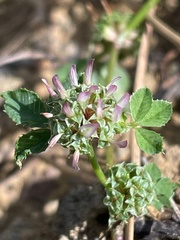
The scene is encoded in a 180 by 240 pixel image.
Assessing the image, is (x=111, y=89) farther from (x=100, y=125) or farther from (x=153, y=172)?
(x=153, y=172)

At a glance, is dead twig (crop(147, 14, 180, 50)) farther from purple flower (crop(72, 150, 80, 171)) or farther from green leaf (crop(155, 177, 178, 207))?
purple flower (crop(72, 150, 80, 171))

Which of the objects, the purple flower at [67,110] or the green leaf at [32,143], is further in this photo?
the green leaf at [32,143]

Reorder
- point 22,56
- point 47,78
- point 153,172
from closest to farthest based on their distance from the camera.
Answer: point 153,172, point 22,56, point 47,78

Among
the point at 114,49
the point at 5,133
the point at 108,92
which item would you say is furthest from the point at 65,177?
the point at 108,92

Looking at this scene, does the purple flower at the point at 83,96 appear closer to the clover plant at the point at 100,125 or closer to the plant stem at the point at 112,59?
the clover plant at the point at 100,125

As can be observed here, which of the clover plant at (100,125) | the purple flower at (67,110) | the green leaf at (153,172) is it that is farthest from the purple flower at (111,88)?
the green leaf at (153,172)

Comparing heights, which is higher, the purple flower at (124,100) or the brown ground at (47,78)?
the brown ground at (47,78)

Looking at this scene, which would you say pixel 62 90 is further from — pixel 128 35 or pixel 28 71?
pixel 28 71

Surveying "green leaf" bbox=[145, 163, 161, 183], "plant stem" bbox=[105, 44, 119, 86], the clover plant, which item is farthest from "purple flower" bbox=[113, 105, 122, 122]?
"plant stem" bbox=[105, 44, 119, 86]

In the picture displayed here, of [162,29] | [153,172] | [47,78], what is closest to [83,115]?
[153,172]
